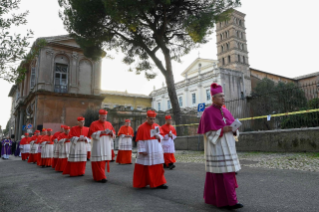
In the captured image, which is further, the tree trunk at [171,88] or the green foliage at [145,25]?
the tree trunk at [171,88]

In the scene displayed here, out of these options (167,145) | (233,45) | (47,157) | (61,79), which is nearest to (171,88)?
(167,145)

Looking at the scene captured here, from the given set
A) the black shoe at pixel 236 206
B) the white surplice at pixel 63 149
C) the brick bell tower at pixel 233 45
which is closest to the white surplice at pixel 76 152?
the white surplice at pixel 63 149

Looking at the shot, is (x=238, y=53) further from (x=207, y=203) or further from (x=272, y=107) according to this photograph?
(x=207, y=203)

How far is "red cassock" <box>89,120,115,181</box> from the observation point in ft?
21.8

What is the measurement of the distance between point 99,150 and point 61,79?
74.9 ft

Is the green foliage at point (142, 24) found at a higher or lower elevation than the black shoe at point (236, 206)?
higher

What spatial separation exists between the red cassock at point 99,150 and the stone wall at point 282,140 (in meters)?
8.40

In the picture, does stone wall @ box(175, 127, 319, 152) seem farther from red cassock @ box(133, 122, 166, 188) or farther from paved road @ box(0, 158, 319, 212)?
red cassock @ box(133, 122, 166, 188)

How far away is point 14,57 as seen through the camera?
7441 mm

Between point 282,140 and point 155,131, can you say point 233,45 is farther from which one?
point 155,131

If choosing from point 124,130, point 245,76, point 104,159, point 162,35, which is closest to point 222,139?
point 104,159

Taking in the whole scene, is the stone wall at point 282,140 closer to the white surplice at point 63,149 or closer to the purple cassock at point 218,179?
the purple cassock at point 218,179

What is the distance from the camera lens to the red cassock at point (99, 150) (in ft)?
21.8

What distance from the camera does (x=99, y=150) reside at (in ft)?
22.3
